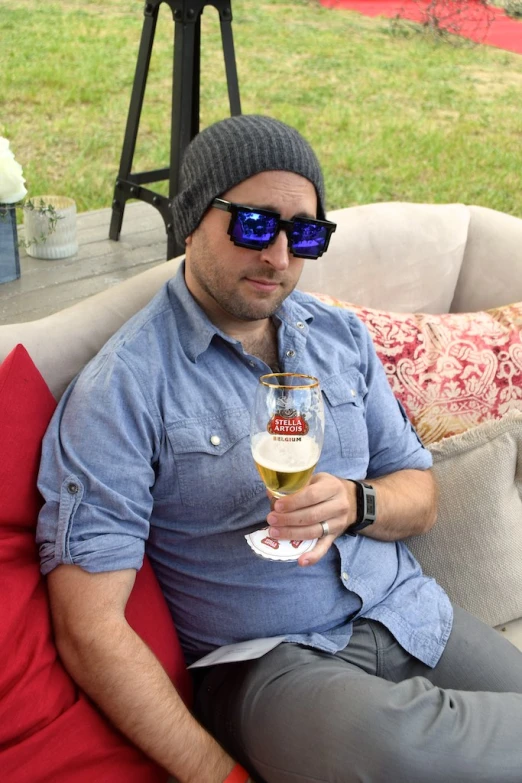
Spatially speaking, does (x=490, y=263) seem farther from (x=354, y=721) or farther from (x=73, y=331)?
(x=354, y=721)

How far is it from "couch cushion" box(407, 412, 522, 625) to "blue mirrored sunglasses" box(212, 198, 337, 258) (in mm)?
603

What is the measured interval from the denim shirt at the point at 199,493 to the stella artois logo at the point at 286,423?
234mm

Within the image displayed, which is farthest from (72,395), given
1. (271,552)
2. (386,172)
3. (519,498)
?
(386,172)

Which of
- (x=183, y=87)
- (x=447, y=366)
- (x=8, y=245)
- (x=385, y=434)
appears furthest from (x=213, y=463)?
(x=183, y=87)

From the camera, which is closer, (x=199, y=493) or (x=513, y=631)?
(x=199, y=493)

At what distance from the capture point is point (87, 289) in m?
2.80

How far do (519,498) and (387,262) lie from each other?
75cm

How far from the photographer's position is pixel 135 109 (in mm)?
3219

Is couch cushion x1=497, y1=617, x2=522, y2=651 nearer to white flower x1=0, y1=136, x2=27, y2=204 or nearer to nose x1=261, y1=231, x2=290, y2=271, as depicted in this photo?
nose x1=261, y1=231, x2=290, y2=271

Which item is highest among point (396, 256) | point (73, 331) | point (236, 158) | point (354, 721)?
point (236, 158)

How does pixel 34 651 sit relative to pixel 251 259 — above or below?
below

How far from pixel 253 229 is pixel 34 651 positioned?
79 centimetres

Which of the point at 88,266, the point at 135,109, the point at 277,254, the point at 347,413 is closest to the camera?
the point at 277,254

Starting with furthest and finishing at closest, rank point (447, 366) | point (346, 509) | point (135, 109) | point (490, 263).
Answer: point (135, 109)
point (490, 263)
point (447, 366)
point (346, 509)
